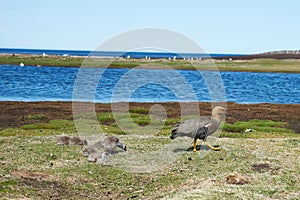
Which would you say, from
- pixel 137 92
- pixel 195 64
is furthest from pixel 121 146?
pixel 195 64

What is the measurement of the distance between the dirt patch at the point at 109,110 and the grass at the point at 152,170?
30.4 feet

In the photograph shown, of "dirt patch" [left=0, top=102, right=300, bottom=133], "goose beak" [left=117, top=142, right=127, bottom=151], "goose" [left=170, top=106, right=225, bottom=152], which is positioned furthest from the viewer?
"dirt patch" [left=0, top=102, right=300, bottom=133]

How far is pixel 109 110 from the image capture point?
44.2 metres

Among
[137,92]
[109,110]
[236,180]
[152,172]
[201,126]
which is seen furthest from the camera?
[137,92]

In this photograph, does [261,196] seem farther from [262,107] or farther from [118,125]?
[262,107]

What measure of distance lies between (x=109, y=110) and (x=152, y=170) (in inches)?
958

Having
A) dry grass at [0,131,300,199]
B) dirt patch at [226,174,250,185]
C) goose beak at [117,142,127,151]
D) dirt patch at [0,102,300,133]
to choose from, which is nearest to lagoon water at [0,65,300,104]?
dirt patch at [0,102,300,133]

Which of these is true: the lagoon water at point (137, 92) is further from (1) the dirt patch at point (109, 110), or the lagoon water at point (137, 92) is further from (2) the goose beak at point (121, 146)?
(2) the goose beak at point (121, 146)

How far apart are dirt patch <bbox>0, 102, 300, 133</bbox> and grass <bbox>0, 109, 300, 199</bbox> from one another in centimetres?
928

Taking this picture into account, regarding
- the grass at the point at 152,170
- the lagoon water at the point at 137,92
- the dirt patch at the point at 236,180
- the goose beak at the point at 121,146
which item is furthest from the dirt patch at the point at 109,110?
the dirt patch at the point at 236,180

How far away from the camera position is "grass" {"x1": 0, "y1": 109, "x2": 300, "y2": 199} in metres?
16.6

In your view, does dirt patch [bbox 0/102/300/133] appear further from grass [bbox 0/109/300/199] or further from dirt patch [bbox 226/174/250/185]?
dirt patch [bbox 226/174/250/185]

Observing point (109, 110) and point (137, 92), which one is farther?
point (137, 92)

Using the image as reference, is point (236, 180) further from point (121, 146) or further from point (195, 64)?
point (195, 64)
